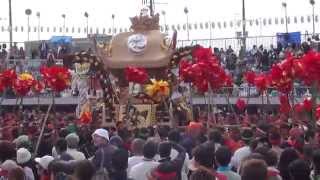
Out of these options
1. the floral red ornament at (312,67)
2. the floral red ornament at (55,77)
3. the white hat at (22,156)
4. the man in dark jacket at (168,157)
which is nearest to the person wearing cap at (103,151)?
the man in dark jacket at (168,157)

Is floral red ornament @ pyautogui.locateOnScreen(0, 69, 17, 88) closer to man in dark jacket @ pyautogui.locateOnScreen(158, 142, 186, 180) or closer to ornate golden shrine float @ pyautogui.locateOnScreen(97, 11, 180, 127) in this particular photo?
ornate golden shrine float @ pyautogui.locateOnScreen(97, 11, 180, 127)

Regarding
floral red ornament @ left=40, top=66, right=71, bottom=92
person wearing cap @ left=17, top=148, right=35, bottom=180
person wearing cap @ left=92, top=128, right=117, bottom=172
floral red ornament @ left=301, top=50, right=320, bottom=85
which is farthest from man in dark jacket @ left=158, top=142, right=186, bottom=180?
floral red ornament @ left=40, top=66, right=71, bottom=92

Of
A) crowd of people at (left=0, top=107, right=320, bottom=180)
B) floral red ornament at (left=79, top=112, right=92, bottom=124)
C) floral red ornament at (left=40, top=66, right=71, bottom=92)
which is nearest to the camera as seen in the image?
crowd of people at (left=0, top=107, right=320, bottom=180)

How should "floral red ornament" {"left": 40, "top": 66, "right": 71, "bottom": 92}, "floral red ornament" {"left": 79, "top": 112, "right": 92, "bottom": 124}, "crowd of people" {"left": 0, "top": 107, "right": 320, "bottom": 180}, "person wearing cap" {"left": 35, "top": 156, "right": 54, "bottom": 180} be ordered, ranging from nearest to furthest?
1. "crowd of people" {"left": 0, "top": 107, "right": 320, "bottom": 180}
2. "person wearing cap" {"left": 35, "top": 156, "right": 54, "bottom": 180}
3. "floral red ornament" {"left": 40, "top": 66, "right": 71, "bottom": 92}
4. "floral red ornament" {"left": 79, "top": 112, "right": 92, "bottom": 124}

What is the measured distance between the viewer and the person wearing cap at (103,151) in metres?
8.64

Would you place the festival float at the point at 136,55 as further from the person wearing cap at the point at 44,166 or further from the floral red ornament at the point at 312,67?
the person wearing cap at the point at 44,166

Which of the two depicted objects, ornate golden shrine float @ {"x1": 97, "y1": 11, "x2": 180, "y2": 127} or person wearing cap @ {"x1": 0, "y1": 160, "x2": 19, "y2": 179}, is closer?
person wearing cap @ {"x1": 0, "y1": 160, "x2": 19, "y2": 179}

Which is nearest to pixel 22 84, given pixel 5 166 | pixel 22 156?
pixel 22 156

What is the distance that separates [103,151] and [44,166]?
2.49ft

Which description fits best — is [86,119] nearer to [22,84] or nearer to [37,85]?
[37,85]

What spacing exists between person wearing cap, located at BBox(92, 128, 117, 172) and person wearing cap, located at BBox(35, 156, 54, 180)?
567mm

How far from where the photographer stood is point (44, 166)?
9.08m

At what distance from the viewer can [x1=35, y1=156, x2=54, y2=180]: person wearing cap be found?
9.06 metres

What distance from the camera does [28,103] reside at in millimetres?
33562
